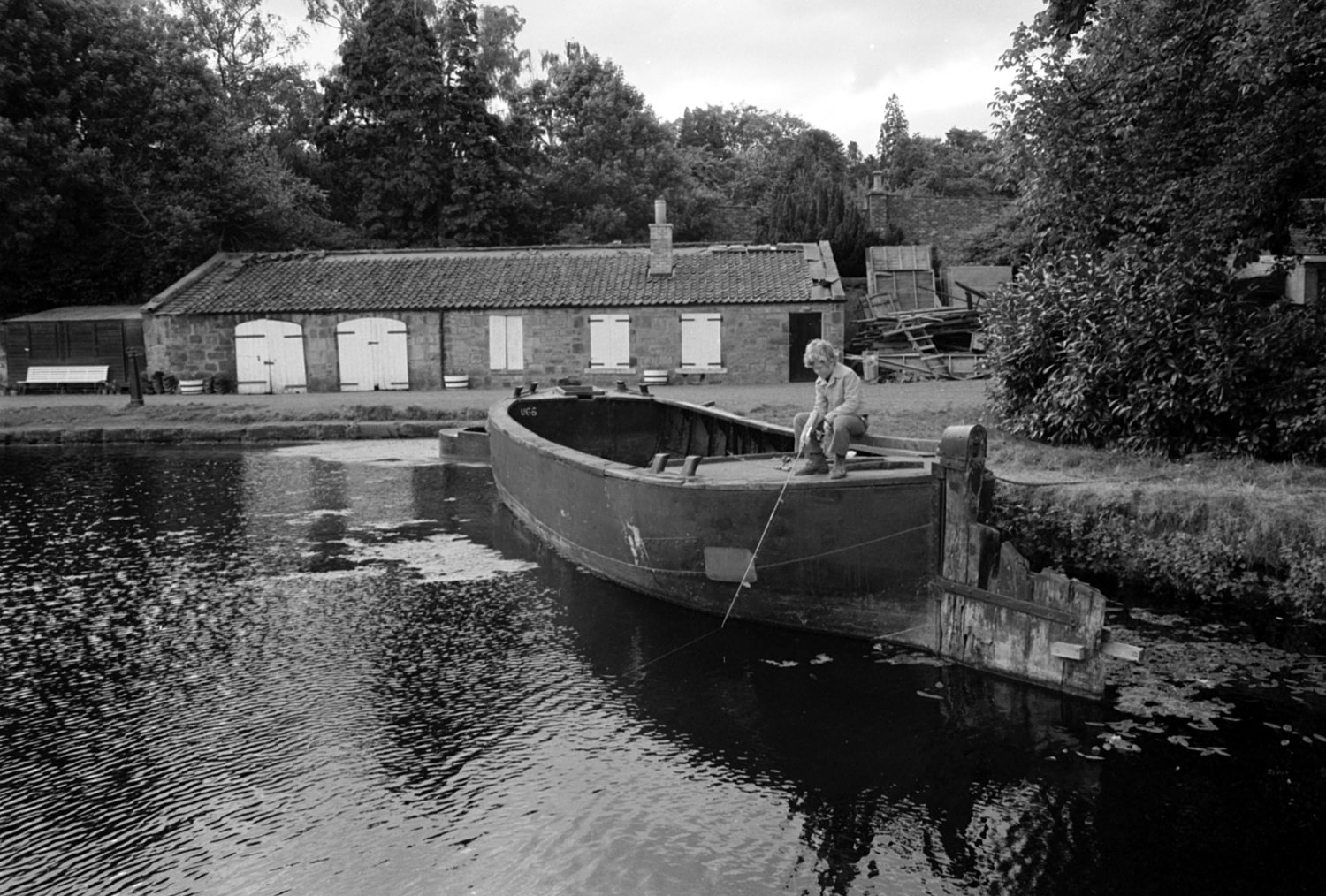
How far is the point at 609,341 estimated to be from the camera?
2516 centimetres

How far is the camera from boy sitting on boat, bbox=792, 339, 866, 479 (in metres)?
7.20

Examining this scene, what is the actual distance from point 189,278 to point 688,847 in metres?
25.5

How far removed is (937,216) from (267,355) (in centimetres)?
2088

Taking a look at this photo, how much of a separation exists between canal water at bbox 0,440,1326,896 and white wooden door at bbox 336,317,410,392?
54.4 ft

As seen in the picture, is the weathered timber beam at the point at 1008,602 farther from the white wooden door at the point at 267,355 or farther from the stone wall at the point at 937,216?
the stone wall at the point at 937,216

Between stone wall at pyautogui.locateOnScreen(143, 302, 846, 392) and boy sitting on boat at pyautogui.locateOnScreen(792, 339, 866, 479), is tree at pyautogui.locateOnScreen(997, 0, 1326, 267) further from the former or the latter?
stone wall at pyautogui.locateOnScreen(143, 302, 846, 392)

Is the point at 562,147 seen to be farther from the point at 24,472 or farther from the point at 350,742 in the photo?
the point at 350,742

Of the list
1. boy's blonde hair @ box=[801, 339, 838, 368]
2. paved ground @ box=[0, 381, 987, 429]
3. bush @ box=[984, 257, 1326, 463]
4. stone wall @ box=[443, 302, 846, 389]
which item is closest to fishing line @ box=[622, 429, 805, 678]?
boy's blonde hair @ box=[801, 339, 838, 368]

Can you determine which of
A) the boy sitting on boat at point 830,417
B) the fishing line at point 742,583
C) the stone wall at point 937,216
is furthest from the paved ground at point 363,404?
the stone wall at point 937,216

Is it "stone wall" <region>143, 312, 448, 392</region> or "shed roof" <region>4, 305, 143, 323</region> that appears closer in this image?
"stone wall" <region>143, 312, 448, 392</region>

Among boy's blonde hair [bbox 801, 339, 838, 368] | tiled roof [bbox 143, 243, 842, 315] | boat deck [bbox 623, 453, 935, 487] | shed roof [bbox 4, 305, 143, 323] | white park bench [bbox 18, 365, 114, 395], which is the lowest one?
boat deck [bbox 623, 453, 935, 487]

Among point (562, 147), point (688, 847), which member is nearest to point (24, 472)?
point (688, 847)

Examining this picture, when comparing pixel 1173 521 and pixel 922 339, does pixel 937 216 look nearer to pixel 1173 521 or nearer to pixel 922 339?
pixel 922 339

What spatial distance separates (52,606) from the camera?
8516mm
